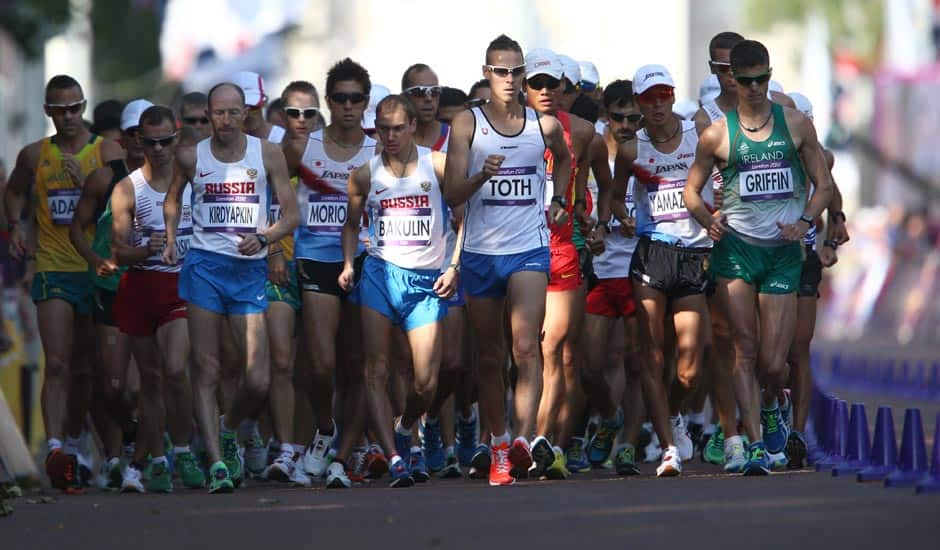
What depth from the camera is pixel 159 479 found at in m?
14.7

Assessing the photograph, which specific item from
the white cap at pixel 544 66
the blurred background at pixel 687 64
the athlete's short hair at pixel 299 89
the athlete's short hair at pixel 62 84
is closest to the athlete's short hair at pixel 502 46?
the white cap at pixel 544 66

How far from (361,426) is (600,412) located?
211 centimetres

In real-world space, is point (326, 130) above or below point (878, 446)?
above

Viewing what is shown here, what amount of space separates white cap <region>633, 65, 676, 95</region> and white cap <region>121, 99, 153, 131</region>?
2.90m

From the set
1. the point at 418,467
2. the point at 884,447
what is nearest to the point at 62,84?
the point at 418,467

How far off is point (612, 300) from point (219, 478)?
3111 millimetres

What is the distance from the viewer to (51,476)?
14867mm

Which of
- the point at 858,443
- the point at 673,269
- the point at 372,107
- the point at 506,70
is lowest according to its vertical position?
the point at 858,443

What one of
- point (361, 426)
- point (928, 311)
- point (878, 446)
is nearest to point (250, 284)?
point (361, 426)

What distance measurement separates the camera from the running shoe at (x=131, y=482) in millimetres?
14688

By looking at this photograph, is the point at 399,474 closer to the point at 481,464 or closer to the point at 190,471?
the point at 481,464

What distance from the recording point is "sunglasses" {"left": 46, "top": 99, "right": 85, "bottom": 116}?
15.6m

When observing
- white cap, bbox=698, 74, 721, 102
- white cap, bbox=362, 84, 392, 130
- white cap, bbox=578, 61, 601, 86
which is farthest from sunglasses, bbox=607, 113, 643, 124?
white cap, bbox=362, 84, 392, 130

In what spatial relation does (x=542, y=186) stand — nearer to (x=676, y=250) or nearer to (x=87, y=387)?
(x=676, y=250)
